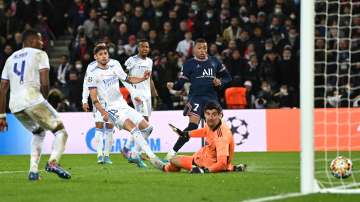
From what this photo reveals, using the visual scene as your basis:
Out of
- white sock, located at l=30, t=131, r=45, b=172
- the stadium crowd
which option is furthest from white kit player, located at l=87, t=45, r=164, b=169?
the stadium crowd

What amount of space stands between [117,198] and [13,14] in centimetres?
1833

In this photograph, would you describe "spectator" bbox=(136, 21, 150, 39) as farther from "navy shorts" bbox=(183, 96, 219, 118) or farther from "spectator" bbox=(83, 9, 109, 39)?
"navy shorts" bbox=(183, 96, 219, 118)

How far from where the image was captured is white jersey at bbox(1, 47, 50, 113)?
39.5 ft

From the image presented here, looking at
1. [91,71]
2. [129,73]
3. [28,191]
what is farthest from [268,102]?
[28,191]

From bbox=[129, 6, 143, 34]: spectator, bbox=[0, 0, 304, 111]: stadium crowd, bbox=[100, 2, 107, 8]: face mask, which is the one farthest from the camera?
bbox=[100, 2, 107, 8]: face mask

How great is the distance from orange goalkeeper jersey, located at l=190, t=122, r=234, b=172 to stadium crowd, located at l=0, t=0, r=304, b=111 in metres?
9.97

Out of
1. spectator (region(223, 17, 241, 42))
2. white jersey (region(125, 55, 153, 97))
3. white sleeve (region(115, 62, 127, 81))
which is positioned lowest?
white sleeve (region(115, 62, 127, 81))

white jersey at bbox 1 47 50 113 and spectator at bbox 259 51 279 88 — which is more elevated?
spectator at bbox 259 51 279 88

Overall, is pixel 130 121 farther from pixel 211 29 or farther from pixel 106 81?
pixel 211 29

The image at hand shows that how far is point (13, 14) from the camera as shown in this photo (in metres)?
27.5

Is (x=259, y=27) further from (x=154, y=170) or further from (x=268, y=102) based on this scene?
(x=154, y=170)

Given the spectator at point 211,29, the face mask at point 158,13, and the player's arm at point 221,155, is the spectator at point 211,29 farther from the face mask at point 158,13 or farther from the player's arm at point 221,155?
the player's arm at point 221,155

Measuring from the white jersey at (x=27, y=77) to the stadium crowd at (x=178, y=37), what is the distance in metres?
11.6

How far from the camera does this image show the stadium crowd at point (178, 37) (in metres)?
23.9
